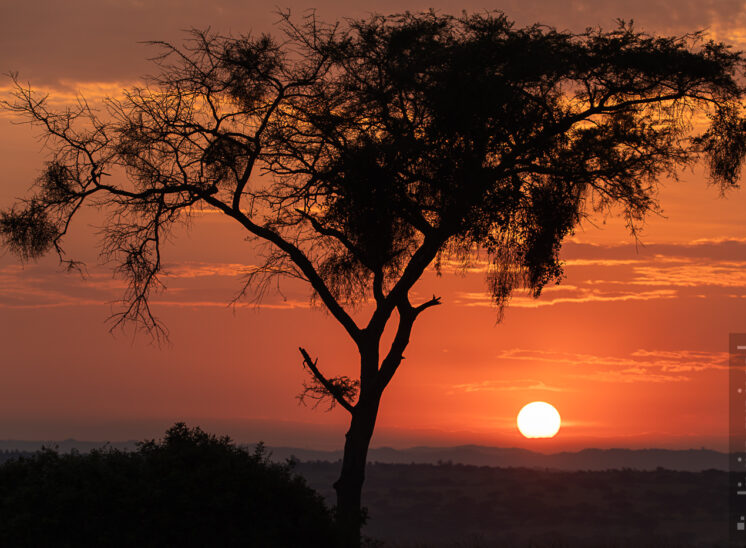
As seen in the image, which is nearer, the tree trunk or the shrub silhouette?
the shrub silhouette

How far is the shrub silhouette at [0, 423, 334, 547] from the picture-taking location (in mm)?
11977

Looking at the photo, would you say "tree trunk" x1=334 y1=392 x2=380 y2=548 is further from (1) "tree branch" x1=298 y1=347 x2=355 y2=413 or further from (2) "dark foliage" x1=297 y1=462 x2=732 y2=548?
(2) "dark foliage" x1=297 y1=462 x2=732 y2=548

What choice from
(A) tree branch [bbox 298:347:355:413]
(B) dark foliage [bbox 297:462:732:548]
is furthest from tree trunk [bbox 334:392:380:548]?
(B) dark foliage [bbox 297:462:732:548]

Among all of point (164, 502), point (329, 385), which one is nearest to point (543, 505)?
point (329, 385)

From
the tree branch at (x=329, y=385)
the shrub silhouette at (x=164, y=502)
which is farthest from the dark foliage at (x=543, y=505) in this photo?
the shrub silhouette at (x=164, y=502)

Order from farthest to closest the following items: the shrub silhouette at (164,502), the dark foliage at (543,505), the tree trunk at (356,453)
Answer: the dark foliage at (543,505) → the tree trunk at (356,453) → the shrub silhouette at (164,502)

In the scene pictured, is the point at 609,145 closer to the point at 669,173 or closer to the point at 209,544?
the point at 669,173

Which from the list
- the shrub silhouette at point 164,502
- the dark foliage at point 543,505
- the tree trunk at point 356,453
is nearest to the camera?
the shrub silhouette at point 164,502

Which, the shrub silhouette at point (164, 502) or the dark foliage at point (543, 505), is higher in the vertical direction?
the shrub silhouette at point (164, 502)

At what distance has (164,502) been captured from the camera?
12.2 meters

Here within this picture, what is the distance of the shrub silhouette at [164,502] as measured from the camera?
39.3 ft

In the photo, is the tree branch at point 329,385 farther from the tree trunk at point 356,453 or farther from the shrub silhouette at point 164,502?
the shrub silhouette at point 164,502

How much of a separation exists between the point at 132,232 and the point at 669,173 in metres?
12.0

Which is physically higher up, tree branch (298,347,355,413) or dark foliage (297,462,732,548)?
tree branch (298,347,355,413)
